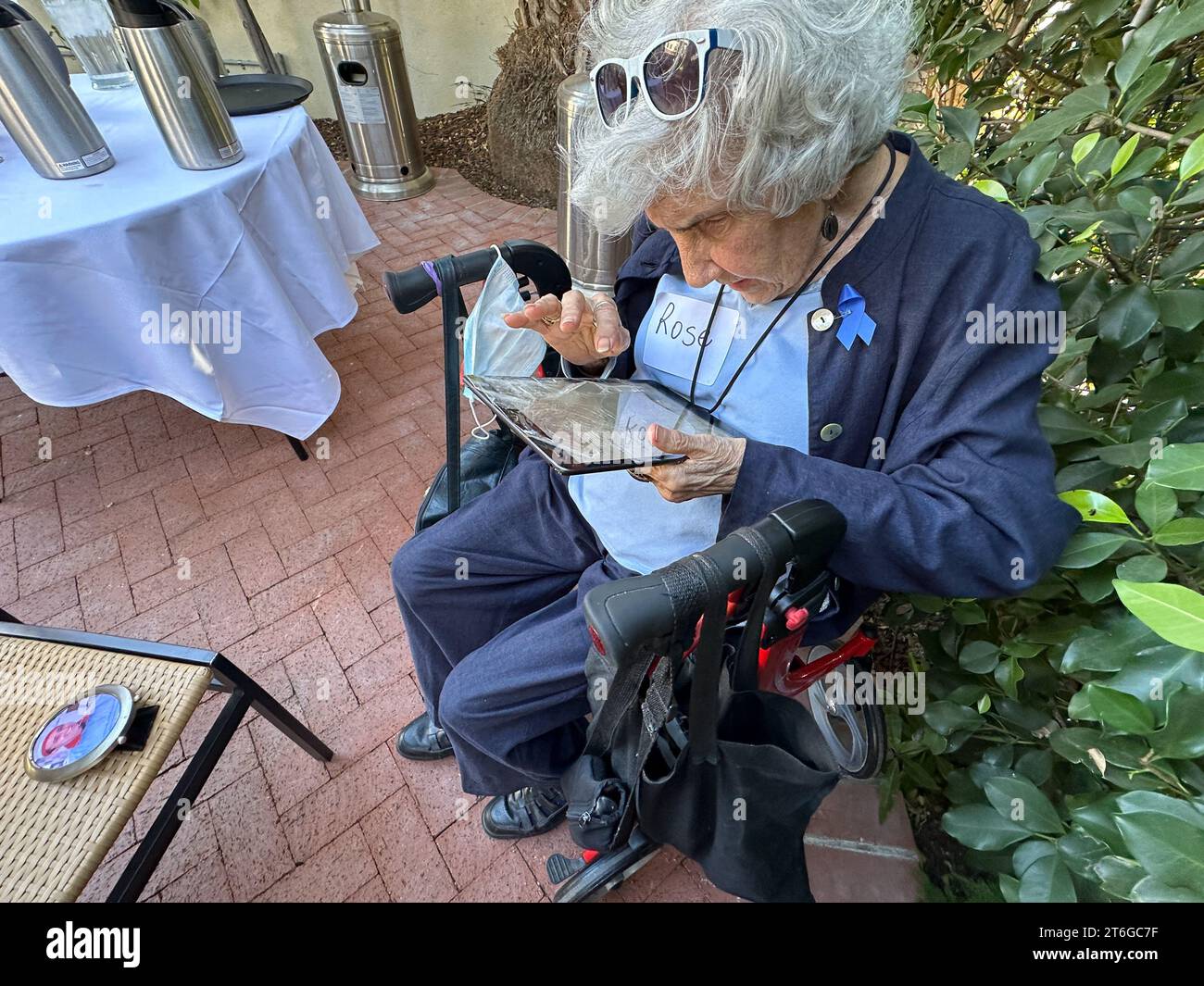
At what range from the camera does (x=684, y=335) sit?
1.35 m

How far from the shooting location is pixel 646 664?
35.2 inches

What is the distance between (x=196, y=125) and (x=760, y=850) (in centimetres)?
261

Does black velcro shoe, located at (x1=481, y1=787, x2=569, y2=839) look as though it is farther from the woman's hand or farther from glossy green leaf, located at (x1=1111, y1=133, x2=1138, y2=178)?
glossy green leaf, located at (x1=1111, y1=133, x2=1138, y2=178)

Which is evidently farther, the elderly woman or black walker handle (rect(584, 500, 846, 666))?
the elderly woman

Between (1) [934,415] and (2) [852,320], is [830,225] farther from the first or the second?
(1) [934,415]

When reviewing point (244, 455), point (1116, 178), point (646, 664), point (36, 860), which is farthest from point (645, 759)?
point (244, 455)

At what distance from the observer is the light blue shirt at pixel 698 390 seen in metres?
1.17

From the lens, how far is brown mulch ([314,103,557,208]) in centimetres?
466

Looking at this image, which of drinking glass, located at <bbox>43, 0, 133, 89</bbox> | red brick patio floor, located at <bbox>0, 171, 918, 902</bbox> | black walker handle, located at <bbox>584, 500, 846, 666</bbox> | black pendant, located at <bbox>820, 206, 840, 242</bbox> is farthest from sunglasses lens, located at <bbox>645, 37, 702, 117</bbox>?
drinking glass, located at <bbox>43, 0, 133, 89</bbox>

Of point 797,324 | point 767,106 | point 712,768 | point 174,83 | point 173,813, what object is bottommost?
point 173,813

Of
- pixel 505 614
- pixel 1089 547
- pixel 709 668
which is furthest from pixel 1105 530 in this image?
pixel 505 614

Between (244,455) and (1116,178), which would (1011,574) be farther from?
(244,455)

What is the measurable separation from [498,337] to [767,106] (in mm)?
750

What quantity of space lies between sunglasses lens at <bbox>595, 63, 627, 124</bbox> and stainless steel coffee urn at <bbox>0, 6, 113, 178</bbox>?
195 centimetres
